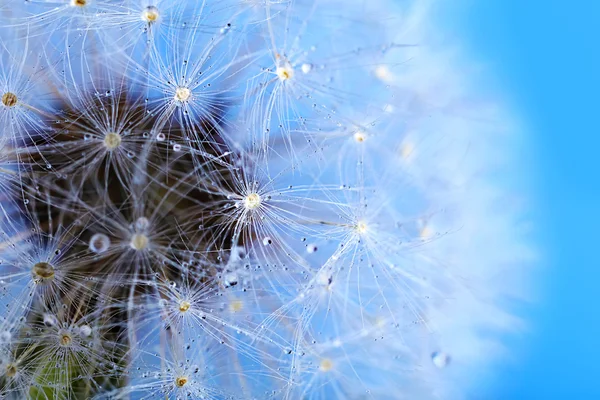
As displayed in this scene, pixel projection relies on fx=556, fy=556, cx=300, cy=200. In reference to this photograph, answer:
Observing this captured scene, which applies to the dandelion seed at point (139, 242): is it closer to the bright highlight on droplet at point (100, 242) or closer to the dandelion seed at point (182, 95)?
the bright highlight on droplet at point (100, 242)

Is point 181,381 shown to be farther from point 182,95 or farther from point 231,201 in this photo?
point 182,95

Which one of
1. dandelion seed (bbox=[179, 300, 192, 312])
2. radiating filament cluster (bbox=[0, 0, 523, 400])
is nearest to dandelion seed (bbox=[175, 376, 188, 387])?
radiating filament cluster (bbox=[0, 0, 523, 400])

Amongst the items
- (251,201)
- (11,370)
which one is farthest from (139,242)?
(11,370)

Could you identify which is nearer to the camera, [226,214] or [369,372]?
[226,214]

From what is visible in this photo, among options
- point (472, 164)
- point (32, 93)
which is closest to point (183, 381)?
point (32, 93)

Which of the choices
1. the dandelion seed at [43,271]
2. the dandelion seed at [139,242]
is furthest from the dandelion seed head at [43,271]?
the dandelion seed at [139,242]

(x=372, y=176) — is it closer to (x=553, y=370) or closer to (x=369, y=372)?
(x=369, y=372)
